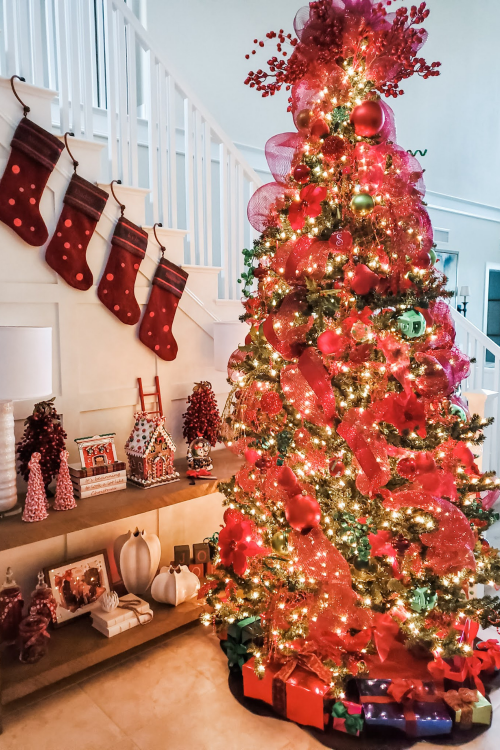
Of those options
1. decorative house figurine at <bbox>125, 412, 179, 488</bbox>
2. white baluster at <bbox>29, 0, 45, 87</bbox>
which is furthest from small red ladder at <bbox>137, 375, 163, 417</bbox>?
white baluster at <bbox>29, 0, 45, 87</bbox>

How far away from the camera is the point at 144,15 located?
12.5 ft

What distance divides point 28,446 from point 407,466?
136cm

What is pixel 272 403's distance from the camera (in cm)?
181

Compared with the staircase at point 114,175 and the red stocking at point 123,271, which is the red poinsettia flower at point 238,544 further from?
the red stocking at point 123,271

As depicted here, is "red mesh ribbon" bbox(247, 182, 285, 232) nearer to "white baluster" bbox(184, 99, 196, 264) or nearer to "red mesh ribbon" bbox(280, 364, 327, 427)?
"red mesh ribbon" bbox(280, 364, 327, 427)

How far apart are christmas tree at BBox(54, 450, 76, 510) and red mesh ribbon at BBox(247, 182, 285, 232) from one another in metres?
1.16

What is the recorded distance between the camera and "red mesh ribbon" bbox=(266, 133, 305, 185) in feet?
5.87

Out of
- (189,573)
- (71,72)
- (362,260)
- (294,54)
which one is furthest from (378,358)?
(71,72)

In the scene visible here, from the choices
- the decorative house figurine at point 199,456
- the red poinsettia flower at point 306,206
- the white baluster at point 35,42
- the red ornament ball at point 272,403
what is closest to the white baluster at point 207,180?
the white baluster at point 35,42

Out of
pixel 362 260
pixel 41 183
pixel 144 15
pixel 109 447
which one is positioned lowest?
pixel 109 447

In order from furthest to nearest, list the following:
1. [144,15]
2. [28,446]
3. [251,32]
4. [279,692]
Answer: [251,32]
[144,15]
[28,446]
[279,692]

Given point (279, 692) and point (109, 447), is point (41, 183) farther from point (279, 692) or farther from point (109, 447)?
point (279, 692)

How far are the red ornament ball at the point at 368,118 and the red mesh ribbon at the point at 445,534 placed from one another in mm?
1092

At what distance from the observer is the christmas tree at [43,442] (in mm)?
1957
